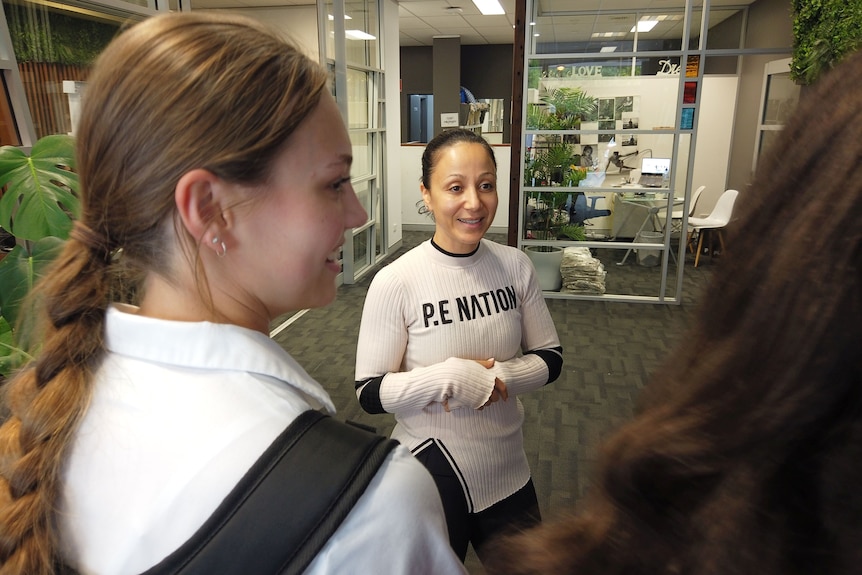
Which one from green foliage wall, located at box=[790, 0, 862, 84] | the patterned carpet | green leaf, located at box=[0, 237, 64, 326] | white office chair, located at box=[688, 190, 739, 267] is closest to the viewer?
green leaf, located at box=[0, 237, 64, 326]

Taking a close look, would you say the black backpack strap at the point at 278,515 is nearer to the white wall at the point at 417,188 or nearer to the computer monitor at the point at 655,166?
the computer monitor at the point at 655,166

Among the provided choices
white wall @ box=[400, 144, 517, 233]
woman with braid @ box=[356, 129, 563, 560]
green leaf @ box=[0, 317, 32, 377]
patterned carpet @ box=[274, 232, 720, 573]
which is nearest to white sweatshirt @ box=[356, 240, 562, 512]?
woman with braid @ box=[356, 129, 563, 560]

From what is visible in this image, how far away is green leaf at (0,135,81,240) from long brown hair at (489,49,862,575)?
1.58 m

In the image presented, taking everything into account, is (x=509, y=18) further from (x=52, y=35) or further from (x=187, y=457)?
(x=187, y=457)

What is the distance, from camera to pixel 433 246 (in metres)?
1.58

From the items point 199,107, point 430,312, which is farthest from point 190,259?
point 430,312

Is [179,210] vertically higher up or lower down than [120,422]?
higher up

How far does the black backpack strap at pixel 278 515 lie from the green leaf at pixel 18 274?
1.34 m

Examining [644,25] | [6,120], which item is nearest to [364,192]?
[644,25]

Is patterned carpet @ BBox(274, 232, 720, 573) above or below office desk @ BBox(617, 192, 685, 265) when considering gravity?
below

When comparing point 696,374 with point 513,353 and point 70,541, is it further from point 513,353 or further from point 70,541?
point 513,353

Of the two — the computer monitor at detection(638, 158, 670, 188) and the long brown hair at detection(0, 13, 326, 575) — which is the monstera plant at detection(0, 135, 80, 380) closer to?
the long brown hair at detection(0, 13, 326, 575)

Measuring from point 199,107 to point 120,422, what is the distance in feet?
1.05

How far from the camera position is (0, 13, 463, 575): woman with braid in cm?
51
